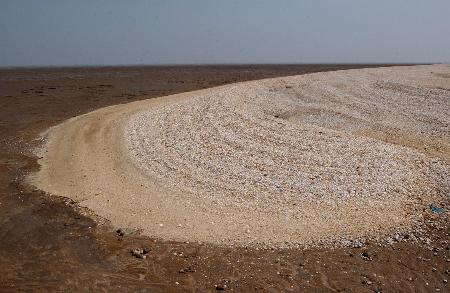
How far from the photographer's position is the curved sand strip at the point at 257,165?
1237 centimetres

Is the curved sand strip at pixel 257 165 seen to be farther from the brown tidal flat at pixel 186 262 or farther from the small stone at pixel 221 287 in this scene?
the small stone at pixel 221 287

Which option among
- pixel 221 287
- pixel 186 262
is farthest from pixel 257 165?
pixel 221 287

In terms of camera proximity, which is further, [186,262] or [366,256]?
[366,256]

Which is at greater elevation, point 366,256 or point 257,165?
point 257,165

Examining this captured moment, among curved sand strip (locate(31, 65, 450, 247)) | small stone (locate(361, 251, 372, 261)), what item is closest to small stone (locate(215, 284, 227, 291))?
curved sand strip (locate(31, 65, 450, 247))

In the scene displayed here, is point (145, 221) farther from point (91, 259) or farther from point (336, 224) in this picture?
point (336, 224)

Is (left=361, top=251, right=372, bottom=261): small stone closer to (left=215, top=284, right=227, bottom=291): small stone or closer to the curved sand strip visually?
the curved sand strip

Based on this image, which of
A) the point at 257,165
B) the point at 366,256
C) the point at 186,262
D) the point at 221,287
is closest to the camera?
the point at 221,287

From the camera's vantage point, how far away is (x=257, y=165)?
16625mm

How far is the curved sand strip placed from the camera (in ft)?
40.6

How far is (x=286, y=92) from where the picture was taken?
28.9 metres

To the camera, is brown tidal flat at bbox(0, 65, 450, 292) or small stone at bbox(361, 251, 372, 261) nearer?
brown tidal flat at bbox(0, 65, 450, 292)

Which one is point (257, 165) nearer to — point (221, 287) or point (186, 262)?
point (186, 262)

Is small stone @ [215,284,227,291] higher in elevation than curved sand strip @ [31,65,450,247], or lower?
lower
